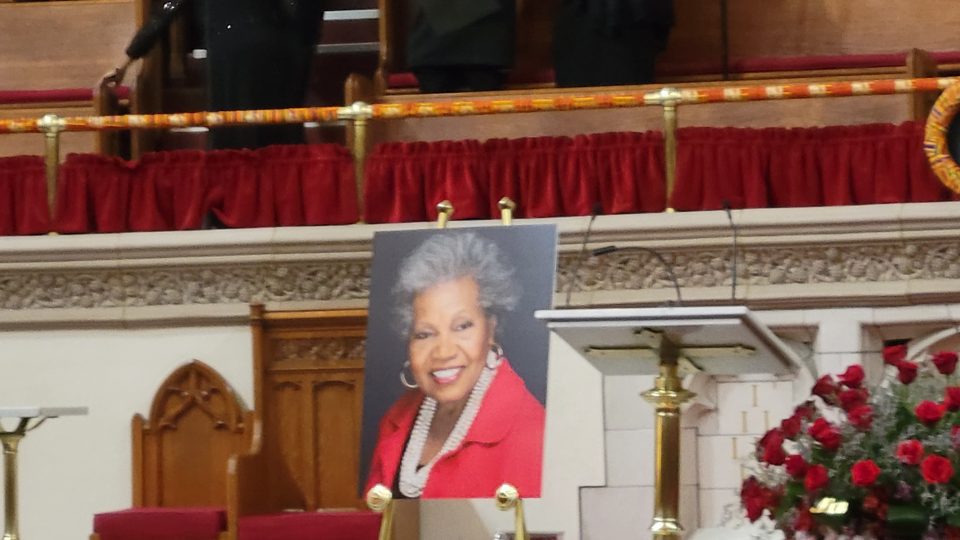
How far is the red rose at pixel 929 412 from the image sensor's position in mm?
3705

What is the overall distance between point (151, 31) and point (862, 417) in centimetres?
425

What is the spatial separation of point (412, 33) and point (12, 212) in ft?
5.50

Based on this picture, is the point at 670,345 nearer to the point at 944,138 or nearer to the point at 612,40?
the point at 944,138

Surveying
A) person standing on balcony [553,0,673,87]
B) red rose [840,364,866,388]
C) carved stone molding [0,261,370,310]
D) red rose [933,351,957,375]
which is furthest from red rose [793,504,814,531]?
person standing on balcony [553,0,673,87]

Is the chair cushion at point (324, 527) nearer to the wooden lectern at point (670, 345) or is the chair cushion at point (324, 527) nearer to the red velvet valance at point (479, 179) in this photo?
the red velvet valance at point (479, 179)

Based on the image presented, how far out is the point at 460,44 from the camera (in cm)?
668

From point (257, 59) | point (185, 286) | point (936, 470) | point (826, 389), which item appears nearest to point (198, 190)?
point (185, 286)

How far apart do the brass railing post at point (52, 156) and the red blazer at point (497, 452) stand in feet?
6.06

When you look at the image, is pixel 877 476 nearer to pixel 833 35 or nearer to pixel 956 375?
pixel 956 375

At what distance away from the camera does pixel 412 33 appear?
683 cm

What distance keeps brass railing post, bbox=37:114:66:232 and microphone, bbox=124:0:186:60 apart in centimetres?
95

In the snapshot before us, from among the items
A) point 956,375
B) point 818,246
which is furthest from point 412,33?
point 956,375

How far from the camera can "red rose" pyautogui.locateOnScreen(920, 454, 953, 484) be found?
3.56 meters

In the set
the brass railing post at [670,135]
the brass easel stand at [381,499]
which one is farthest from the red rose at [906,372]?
the brass railing post at [670,135]
